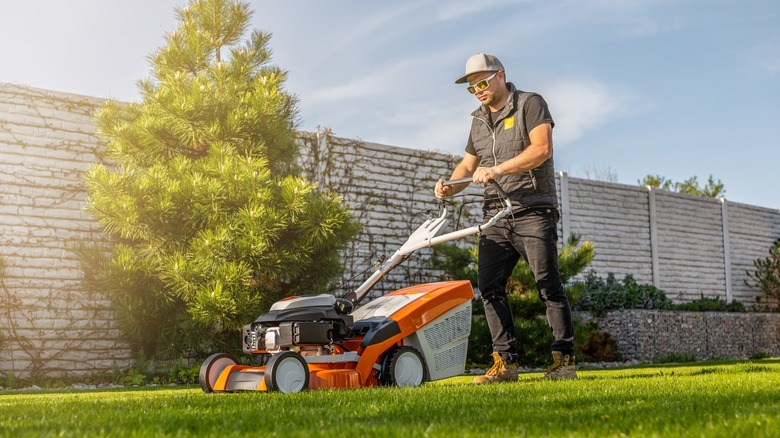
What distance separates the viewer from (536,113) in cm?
531

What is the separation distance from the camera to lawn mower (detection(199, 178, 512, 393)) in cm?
462

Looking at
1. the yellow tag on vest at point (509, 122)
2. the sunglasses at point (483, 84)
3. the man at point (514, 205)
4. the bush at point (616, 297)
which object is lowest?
the bush at point (616, 297)

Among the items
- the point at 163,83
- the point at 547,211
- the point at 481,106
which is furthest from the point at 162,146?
the point at 547,211

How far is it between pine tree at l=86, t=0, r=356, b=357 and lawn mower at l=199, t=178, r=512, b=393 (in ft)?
8.35

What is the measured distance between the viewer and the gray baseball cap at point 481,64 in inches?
212

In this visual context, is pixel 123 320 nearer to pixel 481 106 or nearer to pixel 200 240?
pixel 200 240

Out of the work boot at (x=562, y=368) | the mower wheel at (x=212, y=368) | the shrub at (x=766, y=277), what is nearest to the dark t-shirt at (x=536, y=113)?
the work boot at (x=562, y=368)

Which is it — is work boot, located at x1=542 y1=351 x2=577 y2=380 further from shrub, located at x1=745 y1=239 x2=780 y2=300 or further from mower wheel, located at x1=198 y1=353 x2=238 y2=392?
shrub, located at x1=745 y1=239 x2=780 y2=300

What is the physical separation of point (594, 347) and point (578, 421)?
917 centimetres

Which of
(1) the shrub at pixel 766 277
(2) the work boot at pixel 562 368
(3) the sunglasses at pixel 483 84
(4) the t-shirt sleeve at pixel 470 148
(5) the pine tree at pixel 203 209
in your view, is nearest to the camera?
(2) the work boot at pixel 562 368

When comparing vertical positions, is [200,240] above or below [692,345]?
above

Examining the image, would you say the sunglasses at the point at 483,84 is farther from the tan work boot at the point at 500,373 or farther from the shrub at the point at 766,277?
the shrub at the point at 766,277

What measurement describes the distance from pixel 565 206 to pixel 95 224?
7.57m

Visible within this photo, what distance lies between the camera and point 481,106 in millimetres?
5676
